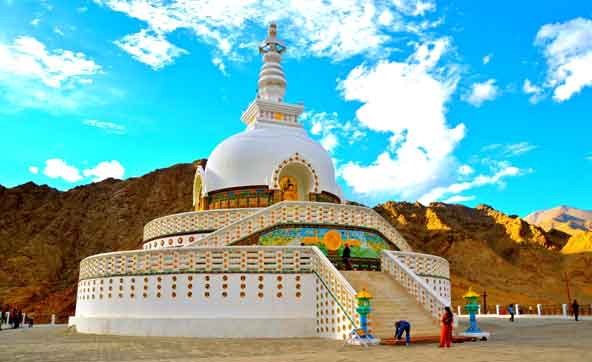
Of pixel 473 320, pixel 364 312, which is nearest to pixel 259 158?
pixel 364 312

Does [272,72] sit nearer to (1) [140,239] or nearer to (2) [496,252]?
(1) [140,239]

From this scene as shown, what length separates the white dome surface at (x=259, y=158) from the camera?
76.3 ft

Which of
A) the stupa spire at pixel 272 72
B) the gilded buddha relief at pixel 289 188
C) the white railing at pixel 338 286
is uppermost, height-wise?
the stupa spire at pixel 272 72

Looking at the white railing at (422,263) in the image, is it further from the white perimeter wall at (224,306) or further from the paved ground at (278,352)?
the paved ground at (278,352)

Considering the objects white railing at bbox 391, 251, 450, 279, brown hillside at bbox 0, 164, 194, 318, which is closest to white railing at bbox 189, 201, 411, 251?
white railing at bbox 391, 251, 450, 279

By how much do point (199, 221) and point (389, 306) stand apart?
404 inches

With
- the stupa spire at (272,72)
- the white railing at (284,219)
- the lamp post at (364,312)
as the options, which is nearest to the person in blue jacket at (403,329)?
the lamp post at (364,312)

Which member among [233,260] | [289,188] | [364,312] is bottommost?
[364,312]

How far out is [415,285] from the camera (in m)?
15.0

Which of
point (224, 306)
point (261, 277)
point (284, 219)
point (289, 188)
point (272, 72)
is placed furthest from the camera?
point (272, 72)

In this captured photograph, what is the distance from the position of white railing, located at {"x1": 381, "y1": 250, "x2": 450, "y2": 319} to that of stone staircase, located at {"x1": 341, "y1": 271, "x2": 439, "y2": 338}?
6.1 inches

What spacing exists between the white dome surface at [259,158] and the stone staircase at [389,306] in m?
8.18

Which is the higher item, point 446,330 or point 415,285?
point 415,285

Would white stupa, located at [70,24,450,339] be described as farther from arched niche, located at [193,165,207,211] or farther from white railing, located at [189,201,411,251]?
arched niche, located at [193,165,207,211]
